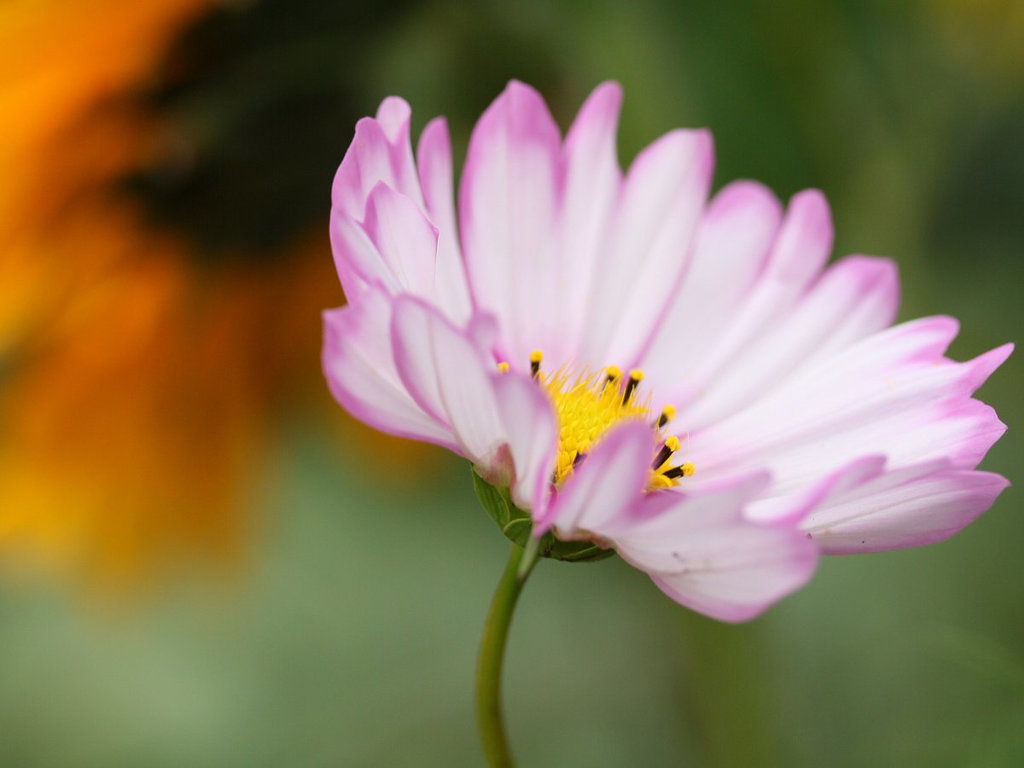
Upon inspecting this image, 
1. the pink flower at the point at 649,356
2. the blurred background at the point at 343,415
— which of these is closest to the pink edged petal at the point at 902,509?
the pink flower at the point at 649,356

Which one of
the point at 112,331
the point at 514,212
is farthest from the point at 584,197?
the point at 112,331

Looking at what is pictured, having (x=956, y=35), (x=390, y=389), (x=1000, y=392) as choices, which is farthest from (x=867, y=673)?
(x=390, y=389)

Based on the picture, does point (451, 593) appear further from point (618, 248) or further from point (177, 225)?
point (618, 248)

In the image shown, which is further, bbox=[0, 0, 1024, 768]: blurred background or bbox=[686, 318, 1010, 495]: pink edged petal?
bbox=[0, 0, 1024, 768]: blurred background

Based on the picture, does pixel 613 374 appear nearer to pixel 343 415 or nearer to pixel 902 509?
pixel 902 509

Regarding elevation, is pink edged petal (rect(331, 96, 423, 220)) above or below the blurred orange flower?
below

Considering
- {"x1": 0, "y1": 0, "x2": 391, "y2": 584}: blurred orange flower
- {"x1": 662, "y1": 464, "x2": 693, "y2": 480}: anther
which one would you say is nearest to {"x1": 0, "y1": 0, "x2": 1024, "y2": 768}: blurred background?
{"x1": 0, "y1": 0, "x2": 391, "y2": 584}: blurred orange flower

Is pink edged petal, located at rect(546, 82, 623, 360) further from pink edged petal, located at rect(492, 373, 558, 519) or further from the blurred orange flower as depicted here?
the blurred orange flower
